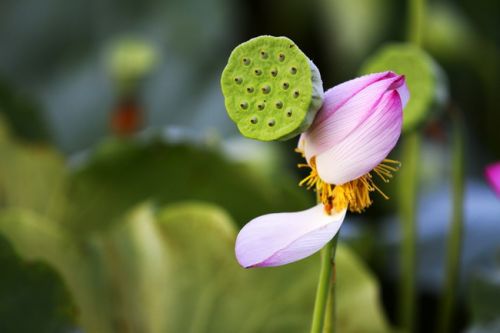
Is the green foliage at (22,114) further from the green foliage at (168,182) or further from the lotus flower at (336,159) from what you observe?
the lotus flower at (336,159)

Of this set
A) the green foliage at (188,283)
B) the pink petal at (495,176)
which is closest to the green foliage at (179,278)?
the green foliage at (188,283)

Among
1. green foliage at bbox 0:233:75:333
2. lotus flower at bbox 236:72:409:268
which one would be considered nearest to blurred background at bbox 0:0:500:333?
green foliage at bbox 0:233:75:333

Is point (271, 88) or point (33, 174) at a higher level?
point (33, 174)

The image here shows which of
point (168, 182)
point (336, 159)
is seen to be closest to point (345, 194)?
point (336, 159)

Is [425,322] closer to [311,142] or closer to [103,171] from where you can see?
[103,171]

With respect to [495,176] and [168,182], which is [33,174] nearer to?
[168,182]

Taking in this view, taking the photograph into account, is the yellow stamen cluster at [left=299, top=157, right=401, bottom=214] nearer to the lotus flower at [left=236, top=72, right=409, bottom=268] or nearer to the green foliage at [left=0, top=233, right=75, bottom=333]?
the lotus flower at [left=236, top=72, right=409, bottom=268]
